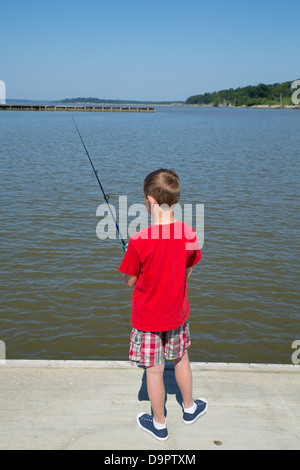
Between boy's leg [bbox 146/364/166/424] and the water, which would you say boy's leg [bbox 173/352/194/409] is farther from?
the water

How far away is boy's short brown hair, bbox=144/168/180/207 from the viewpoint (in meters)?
2.39

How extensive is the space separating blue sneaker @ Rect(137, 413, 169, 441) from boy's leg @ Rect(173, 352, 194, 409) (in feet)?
0.78

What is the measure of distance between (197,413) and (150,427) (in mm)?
331

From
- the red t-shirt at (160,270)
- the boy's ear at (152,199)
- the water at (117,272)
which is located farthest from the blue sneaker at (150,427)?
the water at (117,272)

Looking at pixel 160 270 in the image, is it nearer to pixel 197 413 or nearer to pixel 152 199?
pixel 152 199

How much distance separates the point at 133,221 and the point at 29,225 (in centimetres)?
223

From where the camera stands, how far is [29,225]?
889 cm

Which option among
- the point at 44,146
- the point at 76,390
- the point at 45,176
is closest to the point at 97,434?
the point at 76,390

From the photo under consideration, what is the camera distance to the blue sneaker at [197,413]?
2785 millimetres

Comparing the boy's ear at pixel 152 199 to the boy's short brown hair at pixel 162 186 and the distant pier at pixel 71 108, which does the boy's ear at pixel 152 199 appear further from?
the distant pier at pixel 71 108

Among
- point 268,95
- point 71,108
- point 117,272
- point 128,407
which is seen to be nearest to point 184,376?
point 128,407

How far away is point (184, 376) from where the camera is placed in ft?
9.05
